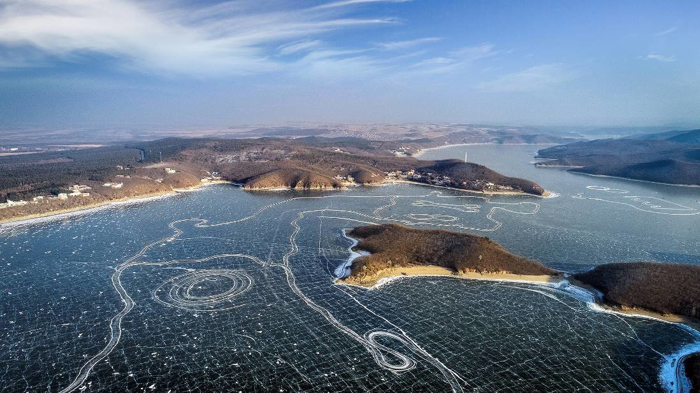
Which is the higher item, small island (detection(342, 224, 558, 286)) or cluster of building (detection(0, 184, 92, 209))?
cluster of building (detection(0, 184, 92, 209))

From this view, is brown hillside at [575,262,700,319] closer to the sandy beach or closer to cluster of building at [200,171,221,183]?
the sandy beach

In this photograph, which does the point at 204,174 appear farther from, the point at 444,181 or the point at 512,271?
the point at 512,271

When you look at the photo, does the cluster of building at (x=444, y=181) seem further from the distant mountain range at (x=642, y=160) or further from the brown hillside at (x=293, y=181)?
the distant mountain range at (x=642, y=160)

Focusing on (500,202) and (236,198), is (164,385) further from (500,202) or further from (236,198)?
(500,202)

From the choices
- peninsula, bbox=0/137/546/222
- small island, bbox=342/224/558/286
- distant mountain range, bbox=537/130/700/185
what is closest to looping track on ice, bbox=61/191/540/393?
small island, bbox=342/224/558/286

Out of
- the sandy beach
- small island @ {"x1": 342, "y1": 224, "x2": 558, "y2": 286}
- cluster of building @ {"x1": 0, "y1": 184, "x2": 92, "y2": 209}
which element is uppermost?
cluster of building @ {"x1": 0, "y1": 184, "x2": 92, "y2": 209}

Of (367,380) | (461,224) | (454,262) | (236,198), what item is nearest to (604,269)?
(454,262)

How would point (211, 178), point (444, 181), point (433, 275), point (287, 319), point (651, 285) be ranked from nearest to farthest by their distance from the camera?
point (287, 319) < point (651, 285) < point (433, 275) < point (444, 181) < point (211, 178)

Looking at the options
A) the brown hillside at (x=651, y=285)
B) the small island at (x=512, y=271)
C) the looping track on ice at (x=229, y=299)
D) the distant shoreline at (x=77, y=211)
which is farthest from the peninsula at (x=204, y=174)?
the brown hillside at (x=651, y=285)

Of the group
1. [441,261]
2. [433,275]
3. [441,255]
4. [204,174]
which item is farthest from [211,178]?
[433,275]
